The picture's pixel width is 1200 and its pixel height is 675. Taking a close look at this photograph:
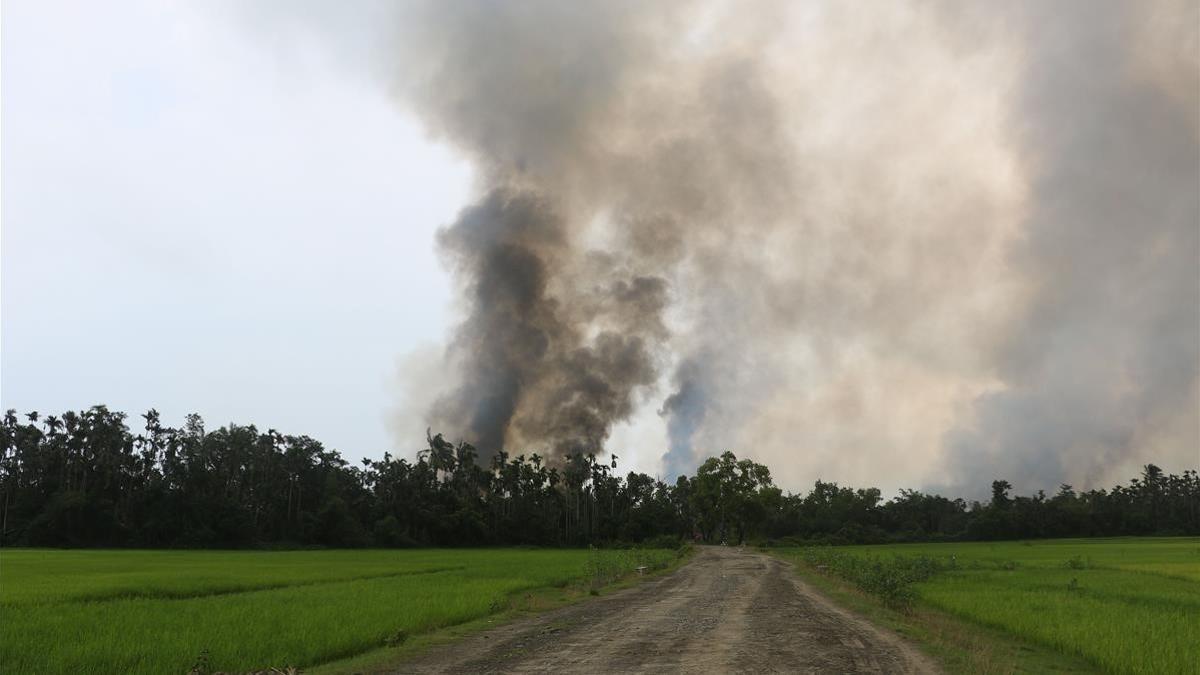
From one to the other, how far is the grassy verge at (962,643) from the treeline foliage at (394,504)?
91069 mm

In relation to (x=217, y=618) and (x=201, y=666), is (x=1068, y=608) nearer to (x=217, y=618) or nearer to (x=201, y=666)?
(x=201, y=666)

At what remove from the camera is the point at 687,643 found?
59.7 feet

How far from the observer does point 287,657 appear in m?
16.0

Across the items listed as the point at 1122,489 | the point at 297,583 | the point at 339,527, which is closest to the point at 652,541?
the point at 339,527

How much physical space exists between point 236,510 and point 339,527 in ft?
50.6

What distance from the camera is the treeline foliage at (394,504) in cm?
10681

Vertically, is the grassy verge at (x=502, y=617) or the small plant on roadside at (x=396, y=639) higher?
the small plant on roadside at (x=396, y=639)

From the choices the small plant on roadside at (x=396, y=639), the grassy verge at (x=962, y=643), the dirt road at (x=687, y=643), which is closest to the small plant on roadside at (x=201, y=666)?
the dirt road at (x=687, y=643)

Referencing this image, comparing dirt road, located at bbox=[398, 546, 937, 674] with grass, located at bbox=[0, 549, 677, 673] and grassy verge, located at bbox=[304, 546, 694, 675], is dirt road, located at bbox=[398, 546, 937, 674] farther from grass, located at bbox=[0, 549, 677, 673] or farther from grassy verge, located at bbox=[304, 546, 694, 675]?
grass, located at bbox=[0, 549, 677, 673]

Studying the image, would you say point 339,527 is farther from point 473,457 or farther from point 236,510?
point 473,457

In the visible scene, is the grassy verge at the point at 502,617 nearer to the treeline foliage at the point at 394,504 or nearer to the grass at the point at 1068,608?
the grass at the point at 1068,608

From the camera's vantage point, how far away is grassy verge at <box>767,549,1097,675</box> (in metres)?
16.0

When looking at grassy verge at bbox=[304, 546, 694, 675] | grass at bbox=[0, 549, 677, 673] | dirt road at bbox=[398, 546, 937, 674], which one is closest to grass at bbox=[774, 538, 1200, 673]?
dirt road at bbox=[398, 546, 937, 674]

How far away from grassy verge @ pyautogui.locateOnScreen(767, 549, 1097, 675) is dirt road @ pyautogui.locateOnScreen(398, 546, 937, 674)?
76 cm
